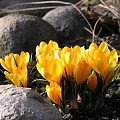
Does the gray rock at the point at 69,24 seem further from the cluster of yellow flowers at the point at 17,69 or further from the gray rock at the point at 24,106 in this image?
the gray rock at the point at 24,106

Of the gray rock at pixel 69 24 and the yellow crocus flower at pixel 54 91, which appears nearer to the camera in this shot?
the yellow crocus flower at pixel 54 91

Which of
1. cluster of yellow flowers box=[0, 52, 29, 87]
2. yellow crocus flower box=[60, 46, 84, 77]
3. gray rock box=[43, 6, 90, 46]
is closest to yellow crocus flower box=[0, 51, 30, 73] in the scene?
cluster of yellow flowers box=[0, 52, 29, 87]

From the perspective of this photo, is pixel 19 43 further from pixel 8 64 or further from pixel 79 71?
pixel 79 71

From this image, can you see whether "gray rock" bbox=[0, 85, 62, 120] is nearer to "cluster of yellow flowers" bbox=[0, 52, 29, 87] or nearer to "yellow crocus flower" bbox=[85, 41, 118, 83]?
"cluster of yellow flowers" bbox=[0, 52, 29, 87]

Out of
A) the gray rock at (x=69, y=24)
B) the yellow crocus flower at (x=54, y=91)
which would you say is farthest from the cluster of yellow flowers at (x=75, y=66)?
the gray rock at (x=69, y=24)

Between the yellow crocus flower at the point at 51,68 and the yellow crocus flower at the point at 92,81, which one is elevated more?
the yellow crocus flower at the point at 51,68

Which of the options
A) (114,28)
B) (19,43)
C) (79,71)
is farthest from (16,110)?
(114,28)

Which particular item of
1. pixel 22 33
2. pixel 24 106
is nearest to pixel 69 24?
pixel 22 33

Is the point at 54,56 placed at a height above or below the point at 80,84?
above
